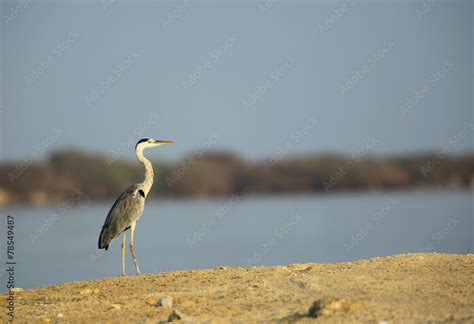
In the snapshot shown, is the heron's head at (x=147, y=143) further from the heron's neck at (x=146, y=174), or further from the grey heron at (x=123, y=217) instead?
the grey heron at (x=123, y=217)

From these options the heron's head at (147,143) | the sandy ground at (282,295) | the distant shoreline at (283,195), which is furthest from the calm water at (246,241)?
the distant shoreline at (283,195)

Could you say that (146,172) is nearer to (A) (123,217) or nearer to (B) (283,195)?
(A) (123,217)

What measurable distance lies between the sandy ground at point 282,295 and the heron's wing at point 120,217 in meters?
1.53

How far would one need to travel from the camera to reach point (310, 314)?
789 cm

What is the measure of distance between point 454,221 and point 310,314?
2243cm

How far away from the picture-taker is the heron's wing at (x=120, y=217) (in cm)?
1271

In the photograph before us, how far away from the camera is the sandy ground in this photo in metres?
7.96

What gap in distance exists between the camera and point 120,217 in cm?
1274

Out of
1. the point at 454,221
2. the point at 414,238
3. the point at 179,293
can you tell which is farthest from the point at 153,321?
the point at 454,221

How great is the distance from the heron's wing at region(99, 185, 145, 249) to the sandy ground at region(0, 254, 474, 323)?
153cm

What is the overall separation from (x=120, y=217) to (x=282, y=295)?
454 cm

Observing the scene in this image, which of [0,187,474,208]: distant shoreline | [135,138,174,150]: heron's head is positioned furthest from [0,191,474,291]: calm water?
[0,187,474,208]: distant shoreline

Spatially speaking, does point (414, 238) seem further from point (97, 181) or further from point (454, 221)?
point (97, 181)

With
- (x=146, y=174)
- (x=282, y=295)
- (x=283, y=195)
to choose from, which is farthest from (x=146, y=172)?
(x=283, y=195)
